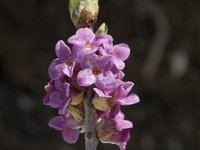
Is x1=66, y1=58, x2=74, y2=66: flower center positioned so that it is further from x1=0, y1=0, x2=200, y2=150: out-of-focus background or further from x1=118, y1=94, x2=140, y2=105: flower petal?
x1=0, y1=0, x2=200, y2=150: out-of-focus background

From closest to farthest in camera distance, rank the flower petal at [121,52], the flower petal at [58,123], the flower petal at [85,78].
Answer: the flower petal at [85,78] → the flower petal at [121,52] → the flower petal at [58,123]

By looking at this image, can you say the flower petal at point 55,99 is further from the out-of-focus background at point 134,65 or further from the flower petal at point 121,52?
the out-of-focus background at point 134,65

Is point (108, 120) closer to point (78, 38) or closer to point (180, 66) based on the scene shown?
point (78, 38)

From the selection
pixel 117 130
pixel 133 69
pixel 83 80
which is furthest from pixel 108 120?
pixel 133 69

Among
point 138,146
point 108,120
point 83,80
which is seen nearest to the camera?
point 83,80

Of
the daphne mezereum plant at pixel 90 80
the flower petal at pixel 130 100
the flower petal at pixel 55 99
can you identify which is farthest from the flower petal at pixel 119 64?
the flower petal at pixel 55 99

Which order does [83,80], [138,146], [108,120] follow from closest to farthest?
[83,80] → [108,120] → [138,146]

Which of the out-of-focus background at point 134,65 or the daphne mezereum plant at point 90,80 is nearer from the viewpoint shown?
the daphne mezereum plant at point 90,80

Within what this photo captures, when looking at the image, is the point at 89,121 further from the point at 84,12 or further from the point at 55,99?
the point at 84,12

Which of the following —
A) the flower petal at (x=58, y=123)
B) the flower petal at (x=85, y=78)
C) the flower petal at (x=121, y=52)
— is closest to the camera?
the flower petal at (x=85, y=78)
